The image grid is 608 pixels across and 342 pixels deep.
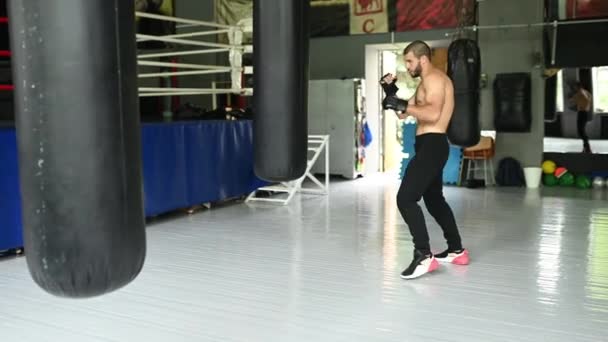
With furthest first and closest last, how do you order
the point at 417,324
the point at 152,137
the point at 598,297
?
the point at 152,137 < the point at 598,297 < the point at 417,324

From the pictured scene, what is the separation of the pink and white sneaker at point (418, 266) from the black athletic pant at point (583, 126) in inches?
206

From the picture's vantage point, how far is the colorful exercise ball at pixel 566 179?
793 centimetres

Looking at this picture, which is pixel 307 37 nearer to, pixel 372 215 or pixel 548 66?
pixel 372 215

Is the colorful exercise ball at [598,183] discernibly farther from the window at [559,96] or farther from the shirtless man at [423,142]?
the shirtless man at [423,142]

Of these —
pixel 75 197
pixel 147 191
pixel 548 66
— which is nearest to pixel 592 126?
pixel 548 66

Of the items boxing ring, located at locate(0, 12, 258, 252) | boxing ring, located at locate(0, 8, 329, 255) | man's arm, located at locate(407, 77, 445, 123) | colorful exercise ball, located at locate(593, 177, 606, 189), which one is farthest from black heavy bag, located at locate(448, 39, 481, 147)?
colorful exercise ball, located at locate(593, 177, 606, 189)

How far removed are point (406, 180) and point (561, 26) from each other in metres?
5.17

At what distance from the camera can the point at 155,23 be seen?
9039 mm

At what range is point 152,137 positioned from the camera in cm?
529

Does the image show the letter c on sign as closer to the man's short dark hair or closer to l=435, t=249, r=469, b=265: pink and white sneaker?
the man's short dark hair

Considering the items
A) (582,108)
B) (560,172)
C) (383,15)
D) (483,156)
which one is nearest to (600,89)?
(582,108)

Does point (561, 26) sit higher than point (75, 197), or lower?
higher

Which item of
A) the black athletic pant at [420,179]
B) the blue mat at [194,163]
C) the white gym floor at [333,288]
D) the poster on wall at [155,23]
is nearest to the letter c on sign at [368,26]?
the poster on wall at [155,23]

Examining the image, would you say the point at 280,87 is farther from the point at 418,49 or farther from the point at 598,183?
the point at 598,183
